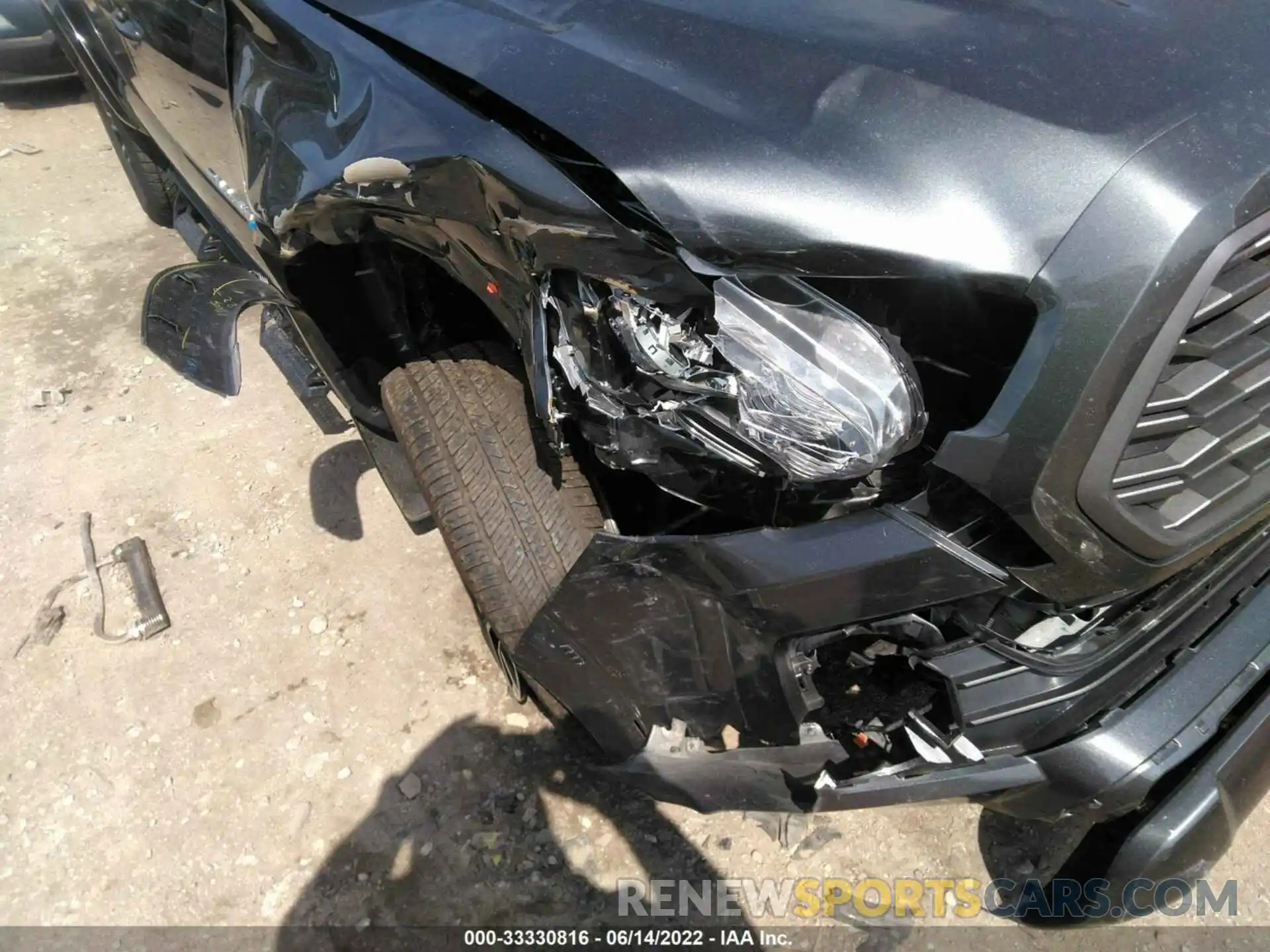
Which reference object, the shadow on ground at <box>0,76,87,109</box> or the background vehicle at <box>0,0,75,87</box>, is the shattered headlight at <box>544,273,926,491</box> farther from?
the shadow on ground at <box>0,76,87,109</box>

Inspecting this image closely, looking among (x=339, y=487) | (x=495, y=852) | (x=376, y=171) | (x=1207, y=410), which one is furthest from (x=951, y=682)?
(x=339, y=487)

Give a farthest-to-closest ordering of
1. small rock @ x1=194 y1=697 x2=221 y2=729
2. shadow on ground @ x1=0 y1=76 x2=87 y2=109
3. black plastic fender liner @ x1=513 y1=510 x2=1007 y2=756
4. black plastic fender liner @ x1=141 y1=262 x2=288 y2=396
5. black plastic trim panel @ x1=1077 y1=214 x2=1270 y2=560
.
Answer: shadow on ground @ x1=0 y1=76 x2=87 y2=109 < small rock @ x1=194 y1=697 x2=221 y2=729 < black plastic fender liner @ x1=141 y1=262 x2=288 y2=396 < black plastic fender liner @ x1=513 y1=510 x2=1007 y2=756 < black plastic trim panel @ x1=1077 y1=214 x2=1270 y2=560

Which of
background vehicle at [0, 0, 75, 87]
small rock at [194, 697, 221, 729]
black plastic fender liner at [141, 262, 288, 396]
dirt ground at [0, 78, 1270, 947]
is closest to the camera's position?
black plastic fender liner at [141, 262, 288, 396]

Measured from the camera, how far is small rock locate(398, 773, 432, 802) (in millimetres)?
2146

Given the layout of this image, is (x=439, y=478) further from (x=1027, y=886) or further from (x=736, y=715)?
(x=1027, y=886)

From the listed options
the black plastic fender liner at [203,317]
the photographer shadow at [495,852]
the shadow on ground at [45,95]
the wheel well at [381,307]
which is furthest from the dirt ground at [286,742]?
the shadow on ground at [45,95]

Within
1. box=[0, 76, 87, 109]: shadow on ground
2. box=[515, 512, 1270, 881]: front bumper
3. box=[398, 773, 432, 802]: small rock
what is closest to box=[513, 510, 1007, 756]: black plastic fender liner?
box=[515, 512, 1270, 881]: front bumper

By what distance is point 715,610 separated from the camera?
1.46m

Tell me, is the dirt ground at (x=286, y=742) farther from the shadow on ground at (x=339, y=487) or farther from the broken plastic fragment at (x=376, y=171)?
the broken plastic fragment at (x=376, y=171)

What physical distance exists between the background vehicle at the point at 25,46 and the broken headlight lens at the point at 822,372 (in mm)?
6205

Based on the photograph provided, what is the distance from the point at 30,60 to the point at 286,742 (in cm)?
561

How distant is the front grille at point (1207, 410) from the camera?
3.84ft

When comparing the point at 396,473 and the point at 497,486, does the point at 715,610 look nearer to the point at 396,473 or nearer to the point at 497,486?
the point at 497,486

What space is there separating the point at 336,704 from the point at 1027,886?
5.76 feet
